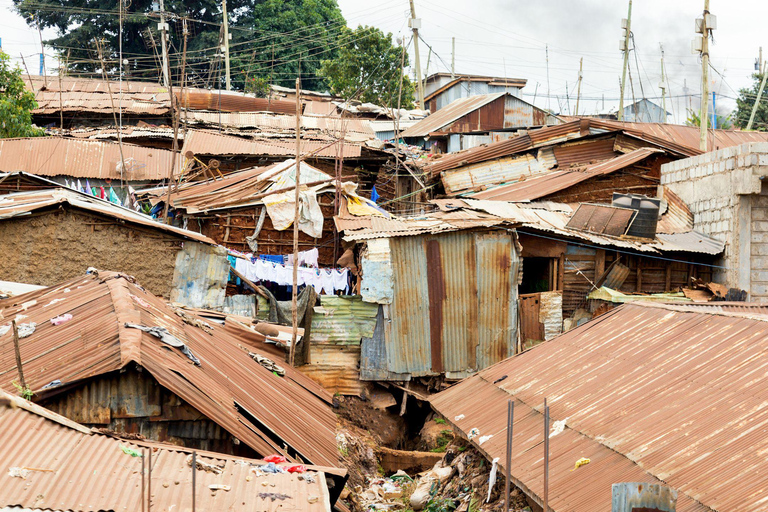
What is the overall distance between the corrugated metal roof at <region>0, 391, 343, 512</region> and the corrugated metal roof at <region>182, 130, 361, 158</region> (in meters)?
15.1

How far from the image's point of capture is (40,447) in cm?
601

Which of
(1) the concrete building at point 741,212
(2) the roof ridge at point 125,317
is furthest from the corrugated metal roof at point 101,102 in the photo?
(1) the concrete building at point 741,212

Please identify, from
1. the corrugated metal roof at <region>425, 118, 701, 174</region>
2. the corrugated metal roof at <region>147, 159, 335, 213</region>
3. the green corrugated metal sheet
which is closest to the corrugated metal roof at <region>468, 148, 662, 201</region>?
the corrugated metal roof at <region>425, 118, 701, 174</region>

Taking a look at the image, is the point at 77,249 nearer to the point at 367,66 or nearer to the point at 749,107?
the point at 367,66

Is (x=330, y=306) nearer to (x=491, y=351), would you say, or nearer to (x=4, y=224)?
(x=491, y=351)

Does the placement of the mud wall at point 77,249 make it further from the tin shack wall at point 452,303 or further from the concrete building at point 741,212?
the concrete building at point 741,212

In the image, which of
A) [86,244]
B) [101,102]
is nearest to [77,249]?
[86,244]

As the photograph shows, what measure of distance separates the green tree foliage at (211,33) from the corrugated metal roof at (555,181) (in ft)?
74.7

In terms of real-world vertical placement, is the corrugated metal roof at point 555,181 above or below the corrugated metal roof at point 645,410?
above

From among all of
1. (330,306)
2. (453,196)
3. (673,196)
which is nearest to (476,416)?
(330,306)

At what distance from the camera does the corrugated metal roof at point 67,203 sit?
14133 mm

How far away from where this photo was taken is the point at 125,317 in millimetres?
8523

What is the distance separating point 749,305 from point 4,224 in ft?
42.8

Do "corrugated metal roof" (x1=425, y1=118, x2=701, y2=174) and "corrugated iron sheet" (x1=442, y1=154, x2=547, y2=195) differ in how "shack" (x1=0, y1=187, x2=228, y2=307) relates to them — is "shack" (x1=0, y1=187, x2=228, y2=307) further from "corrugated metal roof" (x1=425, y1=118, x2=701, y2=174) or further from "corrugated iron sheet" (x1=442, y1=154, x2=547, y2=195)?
"corrugated metal roof" (x1=425, y1=118, x2=701, y2=174)
